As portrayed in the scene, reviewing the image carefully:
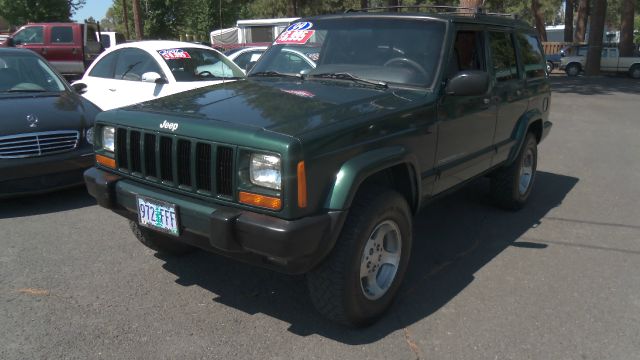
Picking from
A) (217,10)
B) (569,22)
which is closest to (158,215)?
(569,22)

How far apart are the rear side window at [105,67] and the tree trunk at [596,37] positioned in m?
22.2

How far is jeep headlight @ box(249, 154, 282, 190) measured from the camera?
2.73 m

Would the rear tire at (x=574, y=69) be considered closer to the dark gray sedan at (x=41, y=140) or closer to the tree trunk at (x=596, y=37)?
the tree trunk at (x=596, y=37)

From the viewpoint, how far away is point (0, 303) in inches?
138

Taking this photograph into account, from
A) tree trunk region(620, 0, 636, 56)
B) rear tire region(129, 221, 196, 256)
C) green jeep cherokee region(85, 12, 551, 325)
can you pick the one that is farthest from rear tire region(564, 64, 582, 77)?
rear tire region(129, 221, 196, 256)

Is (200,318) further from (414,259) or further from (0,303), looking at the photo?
(414,259)

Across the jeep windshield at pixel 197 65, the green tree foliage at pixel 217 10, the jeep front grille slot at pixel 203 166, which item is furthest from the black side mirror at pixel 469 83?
the green tree foliage at pixel 217 10

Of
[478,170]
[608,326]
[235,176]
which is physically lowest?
[608,326]

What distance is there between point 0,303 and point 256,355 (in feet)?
5.98

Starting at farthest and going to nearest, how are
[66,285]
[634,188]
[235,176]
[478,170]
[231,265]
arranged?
[634,188]
[478,170]
[231,265]
[66,285]
[235,176]

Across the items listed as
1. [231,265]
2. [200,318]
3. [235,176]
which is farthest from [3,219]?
[235,176]

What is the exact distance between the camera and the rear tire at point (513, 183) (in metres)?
5.46

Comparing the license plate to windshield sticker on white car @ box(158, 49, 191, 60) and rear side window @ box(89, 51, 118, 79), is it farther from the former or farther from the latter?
rear side window @ box(89, 51, 118, 79)

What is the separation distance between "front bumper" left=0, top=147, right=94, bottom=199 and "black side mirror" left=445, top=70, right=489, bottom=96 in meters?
3.81
